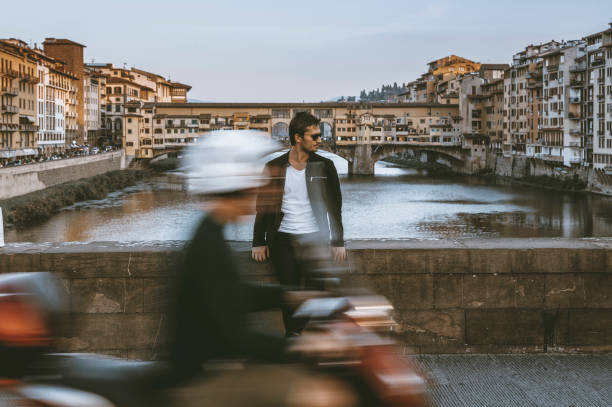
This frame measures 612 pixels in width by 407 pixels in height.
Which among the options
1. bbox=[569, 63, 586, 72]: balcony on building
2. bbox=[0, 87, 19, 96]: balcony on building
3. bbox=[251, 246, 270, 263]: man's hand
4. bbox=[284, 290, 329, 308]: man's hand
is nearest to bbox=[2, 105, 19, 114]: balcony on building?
bbox=[0, 87, 19, 96]: balcony on building

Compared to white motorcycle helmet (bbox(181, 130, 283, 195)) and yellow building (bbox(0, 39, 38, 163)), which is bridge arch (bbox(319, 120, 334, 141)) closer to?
yellow building (bbox(0, 39, 38, 163))

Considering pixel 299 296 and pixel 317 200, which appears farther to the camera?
pixel 317 200

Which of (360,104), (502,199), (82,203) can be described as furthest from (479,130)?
(82,203)

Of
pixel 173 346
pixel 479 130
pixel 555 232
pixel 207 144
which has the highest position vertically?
pixel 479 130

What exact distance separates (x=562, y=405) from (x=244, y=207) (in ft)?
3.98

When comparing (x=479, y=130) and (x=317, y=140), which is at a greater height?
(x=479, y=130)

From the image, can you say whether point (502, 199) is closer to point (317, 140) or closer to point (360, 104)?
point (360, 104)

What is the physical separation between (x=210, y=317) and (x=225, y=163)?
14.6 inches

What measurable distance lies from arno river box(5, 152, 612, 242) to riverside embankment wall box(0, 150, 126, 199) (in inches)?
73.0

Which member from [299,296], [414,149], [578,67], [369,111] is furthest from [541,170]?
[299,296]

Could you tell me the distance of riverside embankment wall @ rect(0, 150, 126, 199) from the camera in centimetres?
2438

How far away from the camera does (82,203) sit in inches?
1097

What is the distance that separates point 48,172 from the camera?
1144 inches

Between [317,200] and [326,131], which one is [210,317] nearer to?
[317,200]
